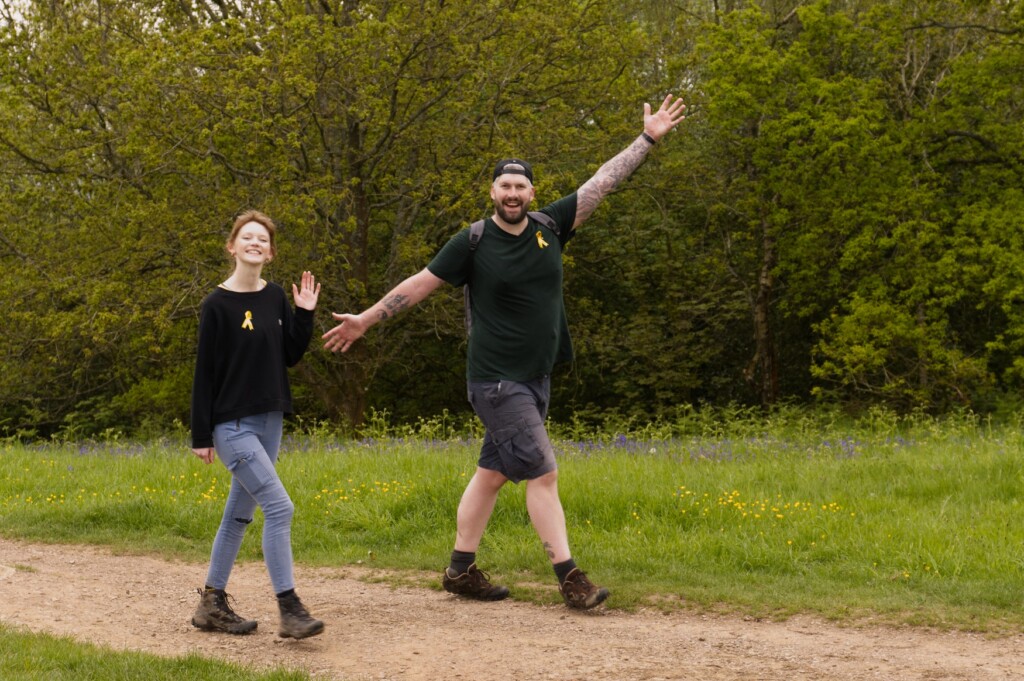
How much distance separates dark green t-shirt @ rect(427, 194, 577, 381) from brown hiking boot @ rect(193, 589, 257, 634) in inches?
63.3

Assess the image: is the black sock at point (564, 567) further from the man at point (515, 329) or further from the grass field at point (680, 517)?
the grass field at point (680, 517)

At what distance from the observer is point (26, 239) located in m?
18.1

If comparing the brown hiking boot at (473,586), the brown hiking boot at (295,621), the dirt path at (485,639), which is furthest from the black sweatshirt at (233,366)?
the brown hiking boot at (473,586)

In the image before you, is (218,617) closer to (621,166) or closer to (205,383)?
(205,383)

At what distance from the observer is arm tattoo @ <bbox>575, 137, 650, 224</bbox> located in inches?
244

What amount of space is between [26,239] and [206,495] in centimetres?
1079

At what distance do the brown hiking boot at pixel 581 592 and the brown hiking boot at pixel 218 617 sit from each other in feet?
5.08

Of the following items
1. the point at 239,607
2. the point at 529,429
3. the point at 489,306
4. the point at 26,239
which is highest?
the point at 26,239

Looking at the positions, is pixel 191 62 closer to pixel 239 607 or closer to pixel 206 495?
pixel 206 495

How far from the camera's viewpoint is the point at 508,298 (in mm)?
5836

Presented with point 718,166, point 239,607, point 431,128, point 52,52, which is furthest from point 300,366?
point 239,607

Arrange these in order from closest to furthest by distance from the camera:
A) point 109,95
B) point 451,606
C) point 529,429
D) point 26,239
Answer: point 529,429
point 451,606
point 109,95
point 26,239

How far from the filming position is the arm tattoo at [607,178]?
620 centimetres

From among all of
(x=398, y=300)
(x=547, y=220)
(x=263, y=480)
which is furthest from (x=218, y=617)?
(x=547, y=220)
